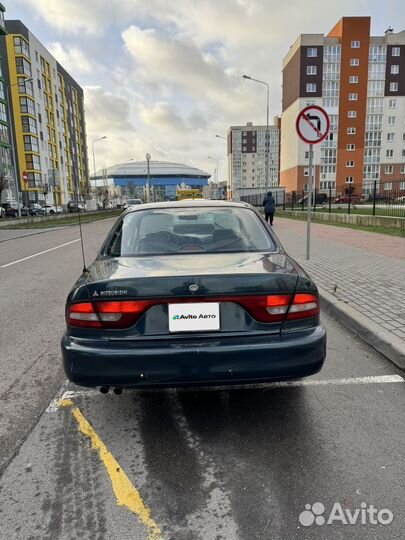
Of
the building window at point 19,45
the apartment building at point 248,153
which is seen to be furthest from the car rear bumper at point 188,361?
the apartment building at point 248,153

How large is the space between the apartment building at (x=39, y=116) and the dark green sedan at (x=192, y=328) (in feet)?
161

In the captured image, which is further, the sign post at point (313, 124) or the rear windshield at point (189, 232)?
the sign post at point (313, 124)

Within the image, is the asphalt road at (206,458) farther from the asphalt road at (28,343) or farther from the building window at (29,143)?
the building window at (29,143)

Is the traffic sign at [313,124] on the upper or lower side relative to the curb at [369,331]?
upper

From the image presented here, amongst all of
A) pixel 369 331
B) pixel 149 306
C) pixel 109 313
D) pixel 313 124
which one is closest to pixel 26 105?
pixel 313 124

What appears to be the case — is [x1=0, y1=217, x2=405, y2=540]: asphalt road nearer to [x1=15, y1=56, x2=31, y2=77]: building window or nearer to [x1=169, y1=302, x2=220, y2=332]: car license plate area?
[x1=169, y1=302, x2=220, y2=332]: car license plate area

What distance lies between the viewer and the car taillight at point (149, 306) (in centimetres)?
253

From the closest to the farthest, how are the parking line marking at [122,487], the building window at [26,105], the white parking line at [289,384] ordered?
the parking line marking at [122,487]
the white parking line at [289,384]
the building window at [26,105]

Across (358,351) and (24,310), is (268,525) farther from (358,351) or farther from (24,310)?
(24,310)

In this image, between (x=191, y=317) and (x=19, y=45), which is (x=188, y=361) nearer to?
(x=191, y=317)

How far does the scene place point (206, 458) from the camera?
8.23 feet

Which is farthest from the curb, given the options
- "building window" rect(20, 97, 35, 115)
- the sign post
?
"building window" rect(20, 97, 35, 115)

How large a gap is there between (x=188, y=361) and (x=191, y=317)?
0.27 meters

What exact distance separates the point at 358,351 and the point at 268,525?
8.52 ft
